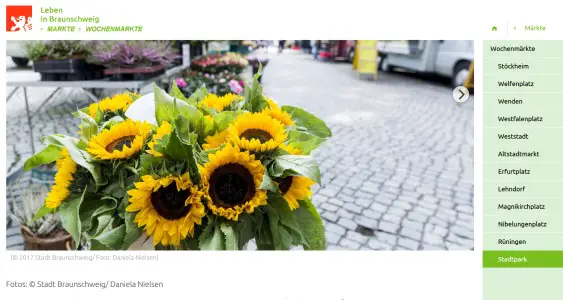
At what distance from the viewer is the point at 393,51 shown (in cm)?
985

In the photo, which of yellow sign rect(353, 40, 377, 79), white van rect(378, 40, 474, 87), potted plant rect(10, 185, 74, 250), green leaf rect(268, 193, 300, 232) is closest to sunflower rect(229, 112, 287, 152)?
green leaf rect(268, 193, 300, 232)

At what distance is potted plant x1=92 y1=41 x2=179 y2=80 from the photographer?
2994 mm

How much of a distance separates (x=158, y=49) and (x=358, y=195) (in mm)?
2060

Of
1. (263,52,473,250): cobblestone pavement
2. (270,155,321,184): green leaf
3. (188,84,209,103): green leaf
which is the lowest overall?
(263,52,473,250): cobblestone pavement

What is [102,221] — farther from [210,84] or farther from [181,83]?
[210,84]

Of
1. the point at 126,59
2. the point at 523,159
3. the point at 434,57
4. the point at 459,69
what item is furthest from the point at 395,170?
the point at 434,57

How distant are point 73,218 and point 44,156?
0.17 metres

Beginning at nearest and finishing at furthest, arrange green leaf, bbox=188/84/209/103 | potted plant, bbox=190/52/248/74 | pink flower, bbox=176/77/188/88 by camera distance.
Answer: green leaf, bbox=188/84/209/103 → pink flower, bbox=176/77/188/88 → potted plant, bbox=190/52/248/74

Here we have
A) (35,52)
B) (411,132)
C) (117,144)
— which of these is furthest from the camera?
(411,132)

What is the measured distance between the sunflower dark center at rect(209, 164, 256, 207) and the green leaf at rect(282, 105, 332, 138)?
0.98ft

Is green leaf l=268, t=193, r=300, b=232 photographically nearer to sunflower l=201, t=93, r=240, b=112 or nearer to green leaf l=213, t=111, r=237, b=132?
green leaf l=213, t=111, r=237, b=132

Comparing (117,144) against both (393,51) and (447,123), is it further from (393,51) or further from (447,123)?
(393,51)
